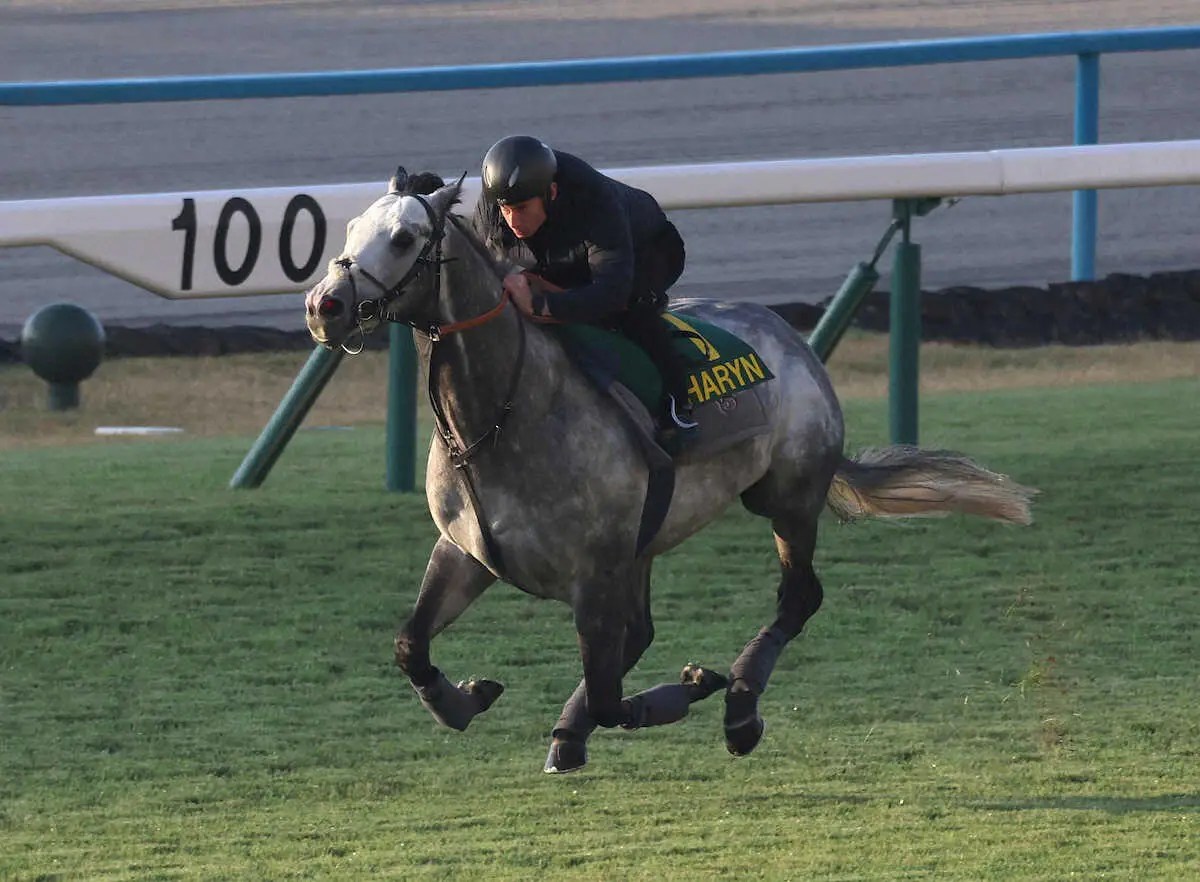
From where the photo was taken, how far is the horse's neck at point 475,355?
388 cm

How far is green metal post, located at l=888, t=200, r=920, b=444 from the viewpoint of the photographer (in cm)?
727

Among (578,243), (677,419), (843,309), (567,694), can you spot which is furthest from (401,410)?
(578,243)

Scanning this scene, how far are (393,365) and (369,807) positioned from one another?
8.93 ft

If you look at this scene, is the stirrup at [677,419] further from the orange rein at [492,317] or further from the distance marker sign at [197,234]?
the distance marker sign at [197,234]

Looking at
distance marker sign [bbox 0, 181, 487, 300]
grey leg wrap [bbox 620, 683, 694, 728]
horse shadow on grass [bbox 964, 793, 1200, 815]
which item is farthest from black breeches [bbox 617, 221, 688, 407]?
distance marker sign [bbox 0, 181, 487, 300]

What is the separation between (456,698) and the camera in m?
4.36

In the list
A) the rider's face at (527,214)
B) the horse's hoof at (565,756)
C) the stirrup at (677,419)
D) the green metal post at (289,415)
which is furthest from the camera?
the green metal post at (289,415)

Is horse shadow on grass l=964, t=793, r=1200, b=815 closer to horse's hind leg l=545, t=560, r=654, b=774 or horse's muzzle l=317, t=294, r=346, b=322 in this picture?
horse's hind leg l=545, t=560, r=654, b=774

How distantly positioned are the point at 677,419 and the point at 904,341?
3164 mm

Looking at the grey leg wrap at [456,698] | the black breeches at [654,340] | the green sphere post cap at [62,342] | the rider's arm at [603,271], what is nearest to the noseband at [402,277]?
the rider's arm at [603,271]

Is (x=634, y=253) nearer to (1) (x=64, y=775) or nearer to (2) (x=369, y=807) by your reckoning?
(2) (x=369, y=807)

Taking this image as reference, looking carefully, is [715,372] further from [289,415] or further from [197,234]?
[289,415]

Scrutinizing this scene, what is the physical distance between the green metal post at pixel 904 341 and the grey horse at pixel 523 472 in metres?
2.59

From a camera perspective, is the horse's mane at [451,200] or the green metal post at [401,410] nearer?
the horse's mane at [451,200]
